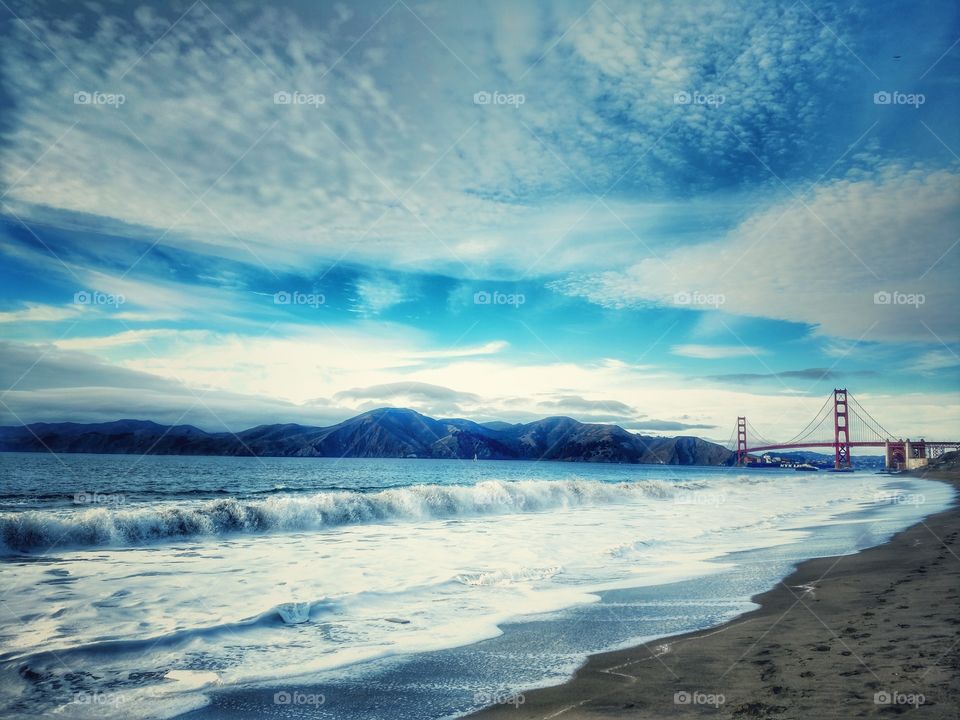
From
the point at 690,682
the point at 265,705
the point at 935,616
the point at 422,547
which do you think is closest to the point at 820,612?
the point at 935,616

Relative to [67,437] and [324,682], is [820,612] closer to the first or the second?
[324,682]

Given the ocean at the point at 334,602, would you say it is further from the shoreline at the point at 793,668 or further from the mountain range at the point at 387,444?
the mountain range at the point at 387,444

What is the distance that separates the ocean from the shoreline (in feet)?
1.42

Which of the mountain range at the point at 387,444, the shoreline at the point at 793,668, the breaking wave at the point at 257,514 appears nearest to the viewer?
the shoreline at the point at 793,668

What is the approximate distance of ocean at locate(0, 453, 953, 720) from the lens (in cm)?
521

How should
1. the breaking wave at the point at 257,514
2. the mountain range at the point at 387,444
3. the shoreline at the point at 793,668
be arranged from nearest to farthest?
the shoreline at the point at 793,668 → the breaking wave at the point at 257,514 → the mountain range at the point at 387,444

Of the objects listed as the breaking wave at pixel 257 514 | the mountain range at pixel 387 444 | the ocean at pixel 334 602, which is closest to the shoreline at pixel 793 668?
the ocean at pixel 334 602

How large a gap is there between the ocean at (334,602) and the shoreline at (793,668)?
1.42 ft

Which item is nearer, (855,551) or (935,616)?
(935,616)

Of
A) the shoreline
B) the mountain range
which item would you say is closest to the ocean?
the shoreline

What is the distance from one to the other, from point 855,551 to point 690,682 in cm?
1036

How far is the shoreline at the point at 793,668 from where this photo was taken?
14.2 feet

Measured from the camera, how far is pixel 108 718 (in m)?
4.61

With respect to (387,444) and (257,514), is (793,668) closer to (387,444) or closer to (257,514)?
(257,514)
